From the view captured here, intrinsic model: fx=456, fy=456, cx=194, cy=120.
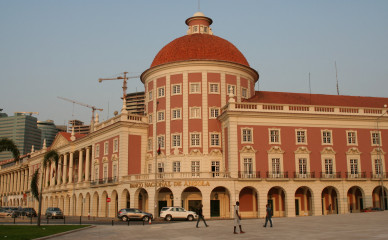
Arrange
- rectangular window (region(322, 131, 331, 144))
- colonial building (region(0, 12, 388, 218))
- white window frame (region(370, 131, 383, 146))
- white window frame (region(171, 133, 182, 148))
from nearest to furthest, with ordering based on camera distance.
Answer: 1. colonial building (region(0, 12, 388, 218))
2. rectangular window (region(322, 131, 331, 144))
3. white window frame (region(370, 131, 383, 146))
4. white window frame (region(171, 133, 182, 148))

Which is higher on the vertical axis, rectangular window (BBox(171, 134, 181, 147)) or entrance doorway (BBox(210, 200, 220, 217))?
rectangular window (BBox(171, 134, 181, 147))

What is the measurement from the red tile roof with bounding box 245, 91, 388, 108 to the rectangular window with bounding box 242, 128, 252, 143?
805 centimetres

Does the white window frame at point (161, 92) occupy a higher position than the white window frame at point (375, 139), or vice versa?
the white window frame at point (161, 92)

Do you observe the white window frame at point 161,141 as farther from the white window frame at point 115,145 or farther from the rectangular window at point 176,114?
the white window frame at point 115,145

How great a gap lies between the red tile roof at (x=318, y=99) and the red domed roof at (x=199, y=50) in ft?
19.9

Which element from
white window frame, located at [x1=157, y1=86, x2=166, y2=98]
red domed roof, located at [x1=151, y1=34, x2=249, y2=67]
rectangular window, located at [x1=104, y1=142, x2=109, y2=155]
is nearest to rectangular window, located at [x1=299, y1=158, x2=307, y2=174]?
red domed roof, located at [x1=151, y1=34, x2=249, y2=67]

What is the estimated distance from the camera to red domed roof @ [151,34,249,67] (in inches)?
2506

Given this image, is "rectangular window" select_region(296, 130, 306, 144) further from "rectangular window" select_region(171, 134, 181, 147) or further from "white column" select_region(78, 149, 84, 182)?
"white column" select_region(78, 149, 84, 182)

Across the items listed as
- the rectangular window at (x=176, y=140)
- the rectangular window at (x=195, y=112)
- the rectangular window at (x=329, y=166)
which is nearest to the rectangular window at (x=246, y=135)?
the rectangular window at (x=195, y=112)

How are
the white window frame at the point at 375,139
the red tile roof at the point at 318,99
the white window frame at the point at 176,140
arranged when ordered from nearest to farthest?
1. the white window frame at the point at 375,139
2. the white window frame at the point at 176,140
3. the red tile roof at the point at 318,99

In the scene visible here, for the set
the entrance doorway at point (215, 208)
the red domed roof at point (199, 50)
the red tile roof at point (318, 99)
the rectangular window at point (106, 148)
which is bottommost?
the entrance doorway at point (215, 208)

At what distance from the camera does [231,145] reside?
2196 inches

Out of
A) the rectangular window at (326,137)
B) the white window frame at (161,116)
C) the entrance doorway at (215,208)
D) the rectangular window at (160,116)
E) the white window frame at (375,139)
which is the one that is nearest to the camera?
the entrance doorway at (215,208)

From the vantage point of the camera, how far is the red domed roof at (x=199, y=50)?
209 feet
